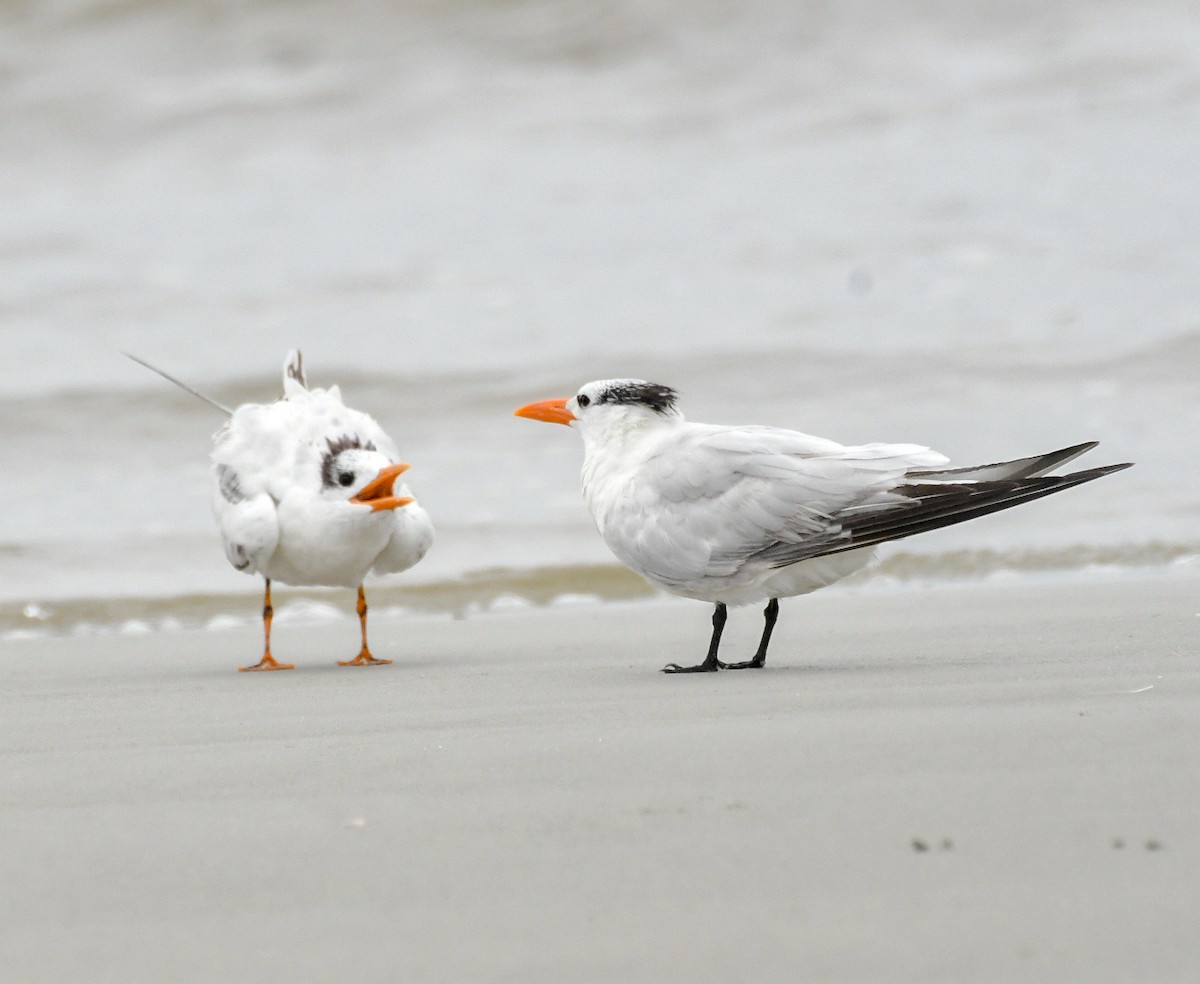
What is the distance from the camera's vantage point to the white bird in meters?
3.71

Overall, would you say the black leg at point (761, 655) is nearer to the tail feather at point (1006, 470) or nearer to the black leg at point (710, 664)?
the black leg at point (710, 664)

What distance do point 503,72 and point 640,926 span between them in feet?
42.8

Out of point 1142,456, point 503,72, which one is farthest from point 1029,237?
point 503,72

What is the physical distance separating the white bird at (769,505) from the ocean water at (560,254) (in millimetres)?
2268

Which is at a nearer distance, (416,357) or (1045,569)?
(1045,569)

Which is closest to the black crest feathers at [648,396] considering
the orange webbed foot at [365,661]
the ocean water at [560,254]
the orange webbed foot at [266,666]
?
the orange webbed foot at [365,661]

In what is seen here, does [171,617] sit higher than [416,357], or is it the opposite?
[416,357]

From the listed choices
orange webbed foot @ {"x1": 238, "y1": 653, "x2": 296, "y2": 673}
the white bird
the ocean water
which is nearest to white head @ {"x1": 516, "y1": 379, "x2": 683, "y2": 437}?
the white bird

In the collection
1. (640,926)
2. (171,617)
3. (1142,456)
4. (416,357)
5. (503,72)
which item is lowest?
(640,926)

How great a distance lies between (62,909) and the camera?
1.77 m

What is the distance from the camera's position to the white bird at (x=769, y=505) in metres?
3.71

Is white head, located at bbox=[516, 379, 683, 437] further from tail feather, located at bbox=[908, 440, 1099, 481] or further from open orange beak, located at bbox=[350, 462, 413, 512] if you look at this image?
tail feather, located at bbox=[908, 440, 1099, 481]

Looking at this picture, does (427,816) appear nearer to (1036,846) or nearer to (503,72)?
(1036,846)

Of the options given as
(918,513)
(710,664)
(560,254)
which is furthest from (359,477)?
(560,254)
